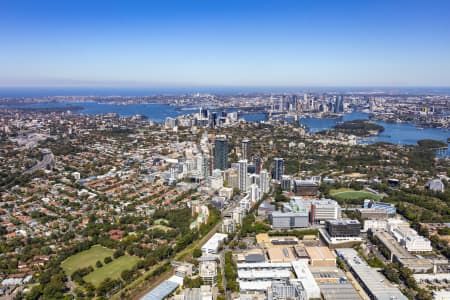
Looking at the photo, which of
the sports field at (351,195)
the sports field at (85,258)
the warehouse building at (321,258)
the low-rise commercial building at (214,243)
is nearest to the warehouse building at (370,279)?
the warehouse building at (321,258)

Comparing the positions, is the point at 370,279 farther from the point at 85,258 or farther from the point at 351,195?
the point at 85,258

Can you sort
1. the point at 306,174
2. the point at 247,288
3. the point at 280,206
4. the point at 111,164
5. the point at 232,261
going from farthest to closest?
the point at 111,164 → the point at 306,174 → the point at 280,206 → the point at 232,261 → the point at 247,288

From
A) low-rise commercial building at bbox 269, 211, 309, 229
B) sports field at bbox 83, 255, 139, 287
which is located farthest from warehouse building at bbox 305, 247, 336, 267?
sports field at bbox 83, 255, 139, 287

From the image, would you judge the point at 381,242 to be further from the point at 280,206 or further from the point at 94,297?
the point at 94,297

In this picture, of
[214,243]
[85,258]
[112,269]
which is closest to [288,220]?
[214,243]

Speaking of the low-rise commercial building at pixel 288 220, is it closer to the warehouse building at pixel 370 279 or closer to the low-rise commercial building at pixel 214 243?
the low-rise commercial building at pixel 214 243

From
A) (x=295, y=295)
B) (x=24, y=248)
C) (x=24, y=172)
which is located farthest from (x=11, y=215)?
(x=295, y=295)
